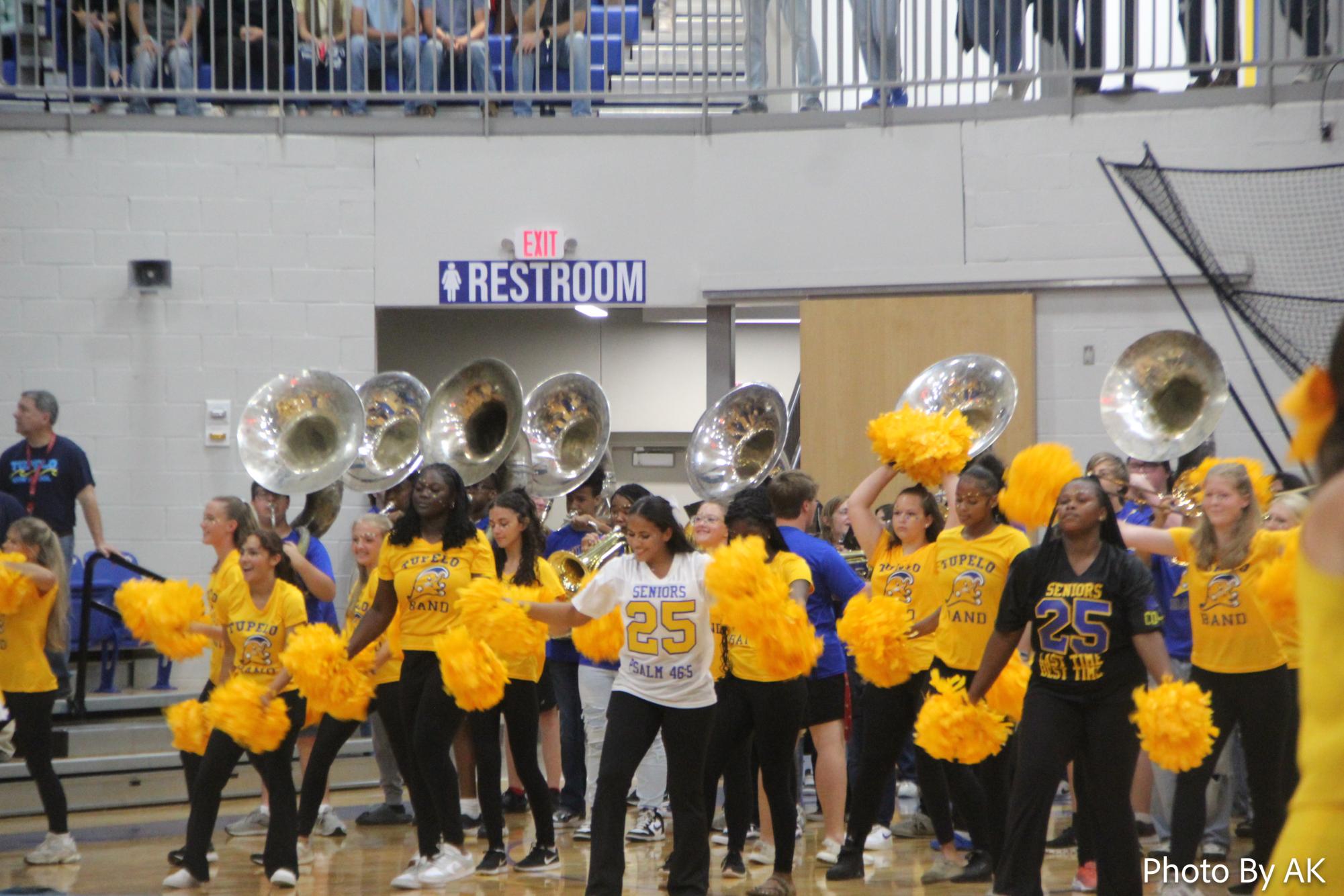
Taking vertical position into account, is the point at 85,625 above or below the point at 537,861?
above

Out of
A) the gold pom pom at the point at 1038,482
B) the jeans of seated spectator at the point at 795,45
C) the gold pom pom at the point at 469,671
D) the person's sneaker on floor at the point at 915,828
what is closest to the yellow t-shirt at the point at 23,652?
the gold pom pom at the point at 469,671

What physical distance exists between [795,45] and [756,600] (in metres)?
6.34

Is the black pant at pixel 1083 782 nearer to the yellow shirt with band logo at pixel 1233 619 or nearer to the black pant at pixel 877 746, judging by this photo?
the yellow shirt with band logo at pixel 1233 619

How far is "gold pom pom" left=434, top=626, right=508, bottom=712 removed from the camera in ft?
19.5

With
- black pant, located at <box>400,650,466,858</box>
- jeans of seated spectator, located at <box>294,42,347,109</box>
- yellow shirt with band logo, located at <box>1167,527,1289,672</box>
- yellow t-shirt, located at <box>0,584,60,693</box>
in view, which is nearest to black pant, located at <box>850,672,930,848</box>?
yellow shirt with band logo, located at <box>1167,527,1289,672</box>

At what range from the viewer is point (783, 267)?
1049 centimetres

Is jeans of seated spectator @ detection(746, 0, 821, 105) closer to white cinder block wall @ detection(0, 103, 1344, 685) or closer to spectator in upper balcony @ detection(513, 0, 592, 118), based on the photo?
white cinder block wall @ detection(0, 103, 1344, 685)

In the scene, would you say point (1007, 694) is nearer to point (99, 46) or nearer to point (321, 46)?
point (321, 46)

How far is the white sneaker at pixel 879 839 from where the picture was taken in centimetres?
721

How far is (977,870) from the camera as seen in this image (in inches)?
250

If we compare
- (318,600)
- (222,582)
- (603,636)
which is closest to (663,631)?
(603,636)

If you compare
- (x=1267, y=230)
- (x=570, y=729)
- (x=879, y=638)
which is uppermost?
(x=1267, y=230)

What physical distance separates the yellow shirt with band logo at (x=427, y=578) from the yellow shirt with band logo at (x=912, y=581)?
1714 mm

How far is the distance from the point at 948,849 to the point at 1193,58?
6.00 metres
